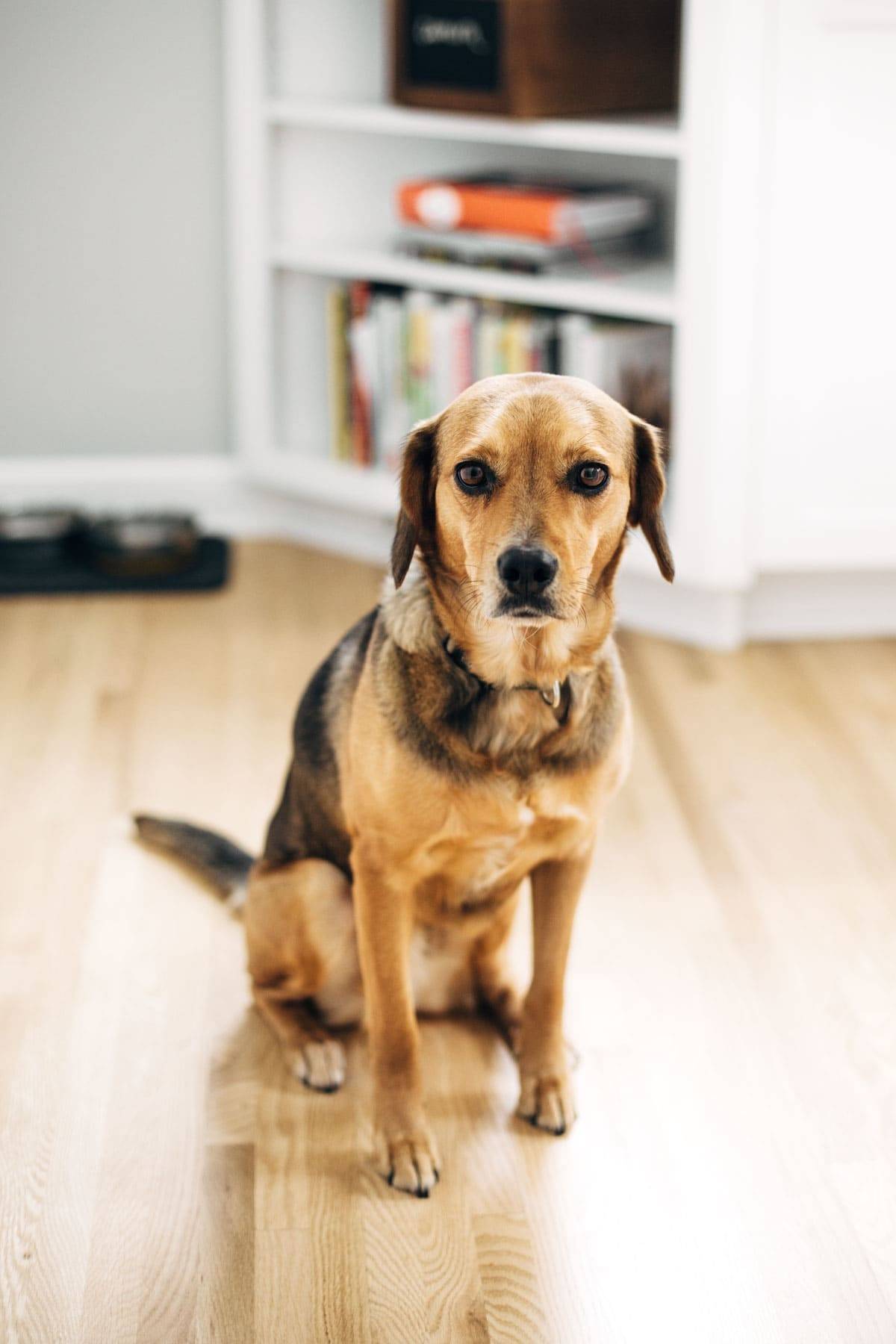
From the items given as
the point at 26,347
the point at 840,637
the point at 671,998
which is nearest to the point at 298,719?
the point at 671,998

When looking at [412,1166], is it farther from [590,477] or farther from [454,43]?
[454,43]

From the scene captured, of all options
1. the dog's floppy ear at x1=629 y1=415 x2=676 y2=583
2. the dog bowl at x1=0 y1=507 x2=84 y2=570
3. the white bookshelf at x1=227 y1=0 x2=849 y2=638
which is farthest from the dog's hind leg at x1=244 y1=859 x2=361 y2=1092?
the dog bowl at x1=0 y1=507 x2=84 y2=570

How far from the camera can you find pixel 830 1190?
1.64 m

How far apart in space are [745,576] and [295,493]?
1147 mm

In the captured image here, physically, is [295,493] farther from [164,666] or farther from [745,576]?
[745,576]

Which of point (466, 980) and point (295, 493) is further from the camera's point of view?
point (295, 493)

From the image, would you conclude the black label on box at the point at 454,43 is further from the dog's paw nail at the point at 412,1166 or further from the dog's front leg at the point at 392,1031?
the dog's paw nail at the point at 412,1166

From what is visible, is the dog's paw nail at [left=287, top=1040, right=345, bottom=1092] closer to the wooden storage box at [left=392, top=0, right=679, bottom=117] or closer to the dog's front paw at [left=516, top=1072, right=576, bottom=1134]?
the dog's front paw at [left=516, top=1072, right=576, bottom=1134]

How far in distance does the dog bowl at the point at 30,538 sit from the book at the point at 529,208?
1.03 metres

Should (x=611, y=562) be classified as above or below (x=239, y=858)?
above

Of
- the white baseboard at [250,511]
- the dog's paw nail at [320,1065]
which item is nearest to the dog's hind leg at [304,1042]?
the dog's paw nail at [320,1065]

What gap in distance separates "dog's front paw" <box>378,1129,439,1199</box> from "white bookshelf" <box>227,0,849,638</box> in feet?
5.08

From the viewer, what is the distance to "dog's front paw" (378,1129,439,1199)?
1.64m

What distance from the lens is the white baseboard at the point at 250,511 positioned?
316 cm
